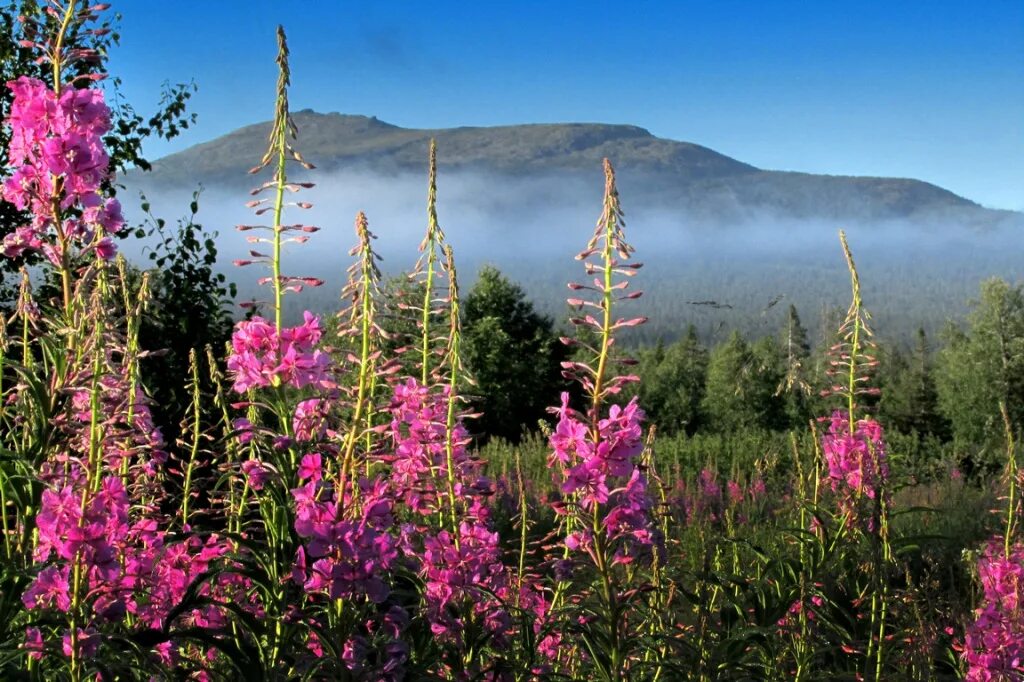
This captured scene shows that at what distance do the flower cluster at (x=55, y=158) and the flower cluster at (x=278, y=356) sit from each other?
0.49 m

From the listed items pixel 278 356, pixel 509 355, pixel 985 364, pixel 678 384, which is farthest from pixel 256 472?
pixel 678 384

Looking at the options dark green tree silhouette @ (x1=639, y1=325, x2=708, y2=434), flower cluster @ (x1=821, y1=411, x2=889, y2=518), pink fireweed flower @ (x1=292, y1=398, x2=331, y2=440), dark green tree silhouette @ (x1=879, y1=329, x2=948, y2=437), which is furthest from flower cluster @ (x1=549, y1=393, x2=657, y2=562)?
dark green tree silhouette @ (x1=639, y1=325, x2=708, y2=434)

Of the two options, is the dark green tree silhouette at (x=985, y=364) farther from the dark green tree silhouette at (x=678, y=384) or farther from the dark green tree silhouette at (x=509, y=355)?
the dark green tree silhouette at (x=509, y=355)

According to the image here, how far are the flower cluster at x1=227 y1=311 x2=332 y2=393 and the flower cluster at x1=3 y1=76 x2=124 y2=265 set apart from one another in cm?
49

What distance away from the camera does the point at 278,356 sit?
279cm

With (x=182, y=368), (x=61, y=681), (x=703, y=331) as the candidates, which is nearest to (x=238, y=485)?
(x=61, y=681)

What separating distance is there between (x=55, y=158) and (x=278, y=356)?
A: 0.84 metres

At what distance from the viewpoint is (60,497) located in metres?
2.60

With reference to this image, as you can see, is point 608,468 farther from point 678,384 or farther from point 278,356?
point 678,384

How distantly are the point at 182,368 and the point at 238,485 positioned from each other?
410 centimetres

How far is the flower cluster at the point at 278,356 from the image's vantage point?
9.07 feet

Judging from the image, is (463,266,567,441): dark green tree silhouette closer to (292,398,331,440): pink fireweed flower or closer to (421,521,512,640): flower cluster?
(421,521,512,640): flower cluster

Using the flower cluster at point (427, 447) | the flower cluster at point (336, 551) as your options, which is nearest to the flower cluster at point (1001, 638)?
the flower cluster at point (427, 447)

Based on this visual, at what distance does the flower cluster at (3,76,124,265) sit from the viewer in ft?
8.70
